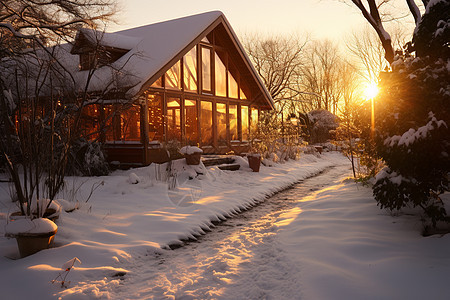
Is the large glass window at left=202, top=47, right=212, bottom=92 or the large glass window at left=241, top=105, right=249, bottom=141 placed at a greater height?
the large glass window at left=202, top=47, right=212, bottom=92

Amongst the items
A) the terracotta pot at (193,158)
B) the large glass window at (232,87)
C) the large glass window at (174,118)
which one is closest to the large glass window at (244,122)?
the large glass window at (232,87)

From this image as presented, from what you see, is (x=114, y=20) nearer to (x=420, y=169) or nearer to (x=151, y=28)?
(x=151, y=28)

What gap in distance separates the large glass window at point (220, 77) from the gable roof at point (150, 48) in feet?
3.91

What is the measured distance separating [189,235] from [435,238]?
377cm

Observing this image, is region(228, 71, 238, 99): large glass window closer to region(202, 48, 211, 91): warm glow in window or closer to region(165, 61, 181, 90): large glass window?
region(202, 48, 211, 91): warm glow in window

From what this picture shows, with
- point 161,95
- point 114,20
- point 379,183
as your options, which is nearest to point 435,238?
point 379,183

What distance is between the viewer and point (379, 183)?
5.13m

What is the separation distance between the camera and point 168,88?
15430mm

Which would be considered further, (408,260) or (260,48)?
(260,48)

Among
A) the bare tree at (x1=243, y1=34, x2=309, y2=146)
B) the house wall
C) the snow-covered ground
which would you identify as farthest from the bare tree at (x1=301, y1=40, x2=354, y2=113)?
the snow-covered ground

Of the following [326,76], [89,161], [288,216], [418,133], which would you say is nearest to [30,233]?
[288,216]

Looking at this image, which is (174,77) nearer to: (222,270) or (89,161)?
(89,161)

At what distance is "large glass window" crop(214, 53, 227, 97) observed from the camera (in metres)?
18.5

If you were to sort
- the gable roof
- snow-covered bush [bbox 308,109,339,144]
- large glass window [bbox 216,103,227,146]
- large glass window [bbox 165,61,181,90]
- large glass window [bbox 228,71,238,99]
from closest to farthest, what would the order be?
1. the gable roof
2. large glass window [bbox 165,61,181,90]
3. large glass window [bbox 216,103,227,146]
4. large glass window [bbox 228,71,238,99]
5. snow-covered bush [bbox 308,109,339,144]
